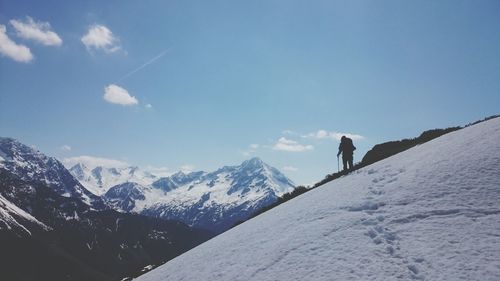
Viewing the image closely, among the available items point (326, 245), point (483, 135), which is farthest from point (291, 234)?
point (483, 135)

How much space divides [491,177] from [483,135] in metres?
6.29

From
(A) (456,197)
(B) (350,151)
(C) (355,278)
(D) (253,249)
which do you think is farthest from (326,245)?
(B) (350,151)

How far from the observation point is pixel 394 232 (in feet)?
39.3

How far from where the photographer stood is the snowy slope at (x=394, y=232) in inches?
395

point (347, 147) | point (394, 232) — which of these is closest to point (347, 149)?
point (347, 147)

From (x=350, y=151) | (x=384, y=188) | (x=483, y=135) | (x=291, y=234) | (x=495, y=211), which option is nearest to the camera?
(x=495, y=211)

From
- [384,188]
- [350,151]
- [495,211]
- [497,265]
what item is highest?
[350,151]

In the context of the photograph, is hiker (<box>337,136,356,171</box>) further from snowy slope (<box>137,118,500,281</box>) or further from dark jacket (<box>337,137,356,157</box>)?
snowy slope (<box>137,118,500,281</box>)

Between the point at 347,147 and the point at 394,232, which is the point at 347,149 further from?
the point at 394,232

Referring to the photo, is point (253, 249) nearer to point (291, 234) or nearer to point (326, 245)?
point (291, 234)

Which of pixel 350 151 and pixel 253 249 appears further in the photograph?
pixel 350 151

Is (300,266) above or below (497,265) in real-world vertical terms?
above

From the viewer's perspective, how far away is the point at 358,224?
43.9ft

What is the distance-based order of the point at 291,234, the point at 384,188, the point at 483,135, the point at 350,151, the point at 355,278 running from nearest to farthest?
the point at 355,278
the point at 291,234
the point at 384,188
the point at 483,135
the point at 350,151
